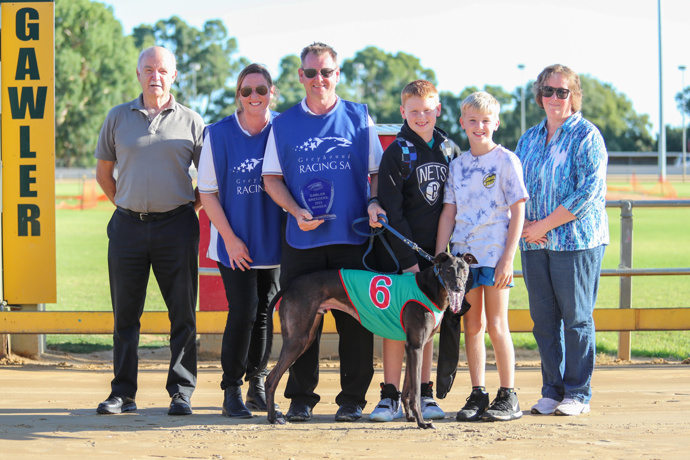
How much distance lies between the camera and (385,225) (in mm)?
4207

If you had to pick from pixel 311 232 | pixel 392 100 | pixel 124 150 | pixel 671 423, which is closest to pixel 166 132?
pixel 124 150

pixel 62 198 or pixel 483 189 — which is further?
pixel 62 198

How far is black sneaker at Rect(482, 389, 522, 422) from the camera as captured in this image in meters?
4.37

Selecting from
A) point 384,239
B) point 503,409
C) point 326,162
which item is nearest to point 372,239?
point 384,239

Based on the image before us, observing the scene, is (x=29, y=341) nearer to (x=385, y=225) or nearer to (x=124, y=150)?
(x=124, y=150)

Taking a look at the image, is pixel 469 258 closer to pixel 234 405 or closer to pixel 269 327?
pixel 269 327

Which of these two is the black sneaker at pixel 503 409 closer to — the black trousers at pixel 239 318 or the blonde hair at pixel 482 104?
the black trousers at pixel 239 318

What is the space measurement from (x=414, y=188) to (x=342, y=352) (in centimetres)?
110

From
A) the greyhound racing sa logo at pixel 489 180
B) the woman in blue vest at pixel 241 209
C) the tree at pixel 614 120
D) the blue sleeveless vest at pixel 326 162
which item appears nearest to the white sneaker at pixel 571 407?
the greyhound racing sa logo at pixel 489 180

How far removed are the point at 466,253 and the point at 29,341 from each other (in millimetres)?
4231

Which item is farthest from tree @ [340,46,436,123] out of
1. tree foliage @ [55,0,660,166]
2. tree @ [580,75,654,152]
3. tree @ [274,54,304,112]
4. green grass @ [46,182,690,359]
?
green grass @ [46,182,690,359]

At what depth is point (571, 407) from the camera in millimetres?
4500

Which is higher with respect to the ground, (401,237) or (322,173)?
(322,173)

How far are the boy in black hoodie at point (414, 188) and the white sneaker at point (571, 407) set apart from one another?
2.40ft
